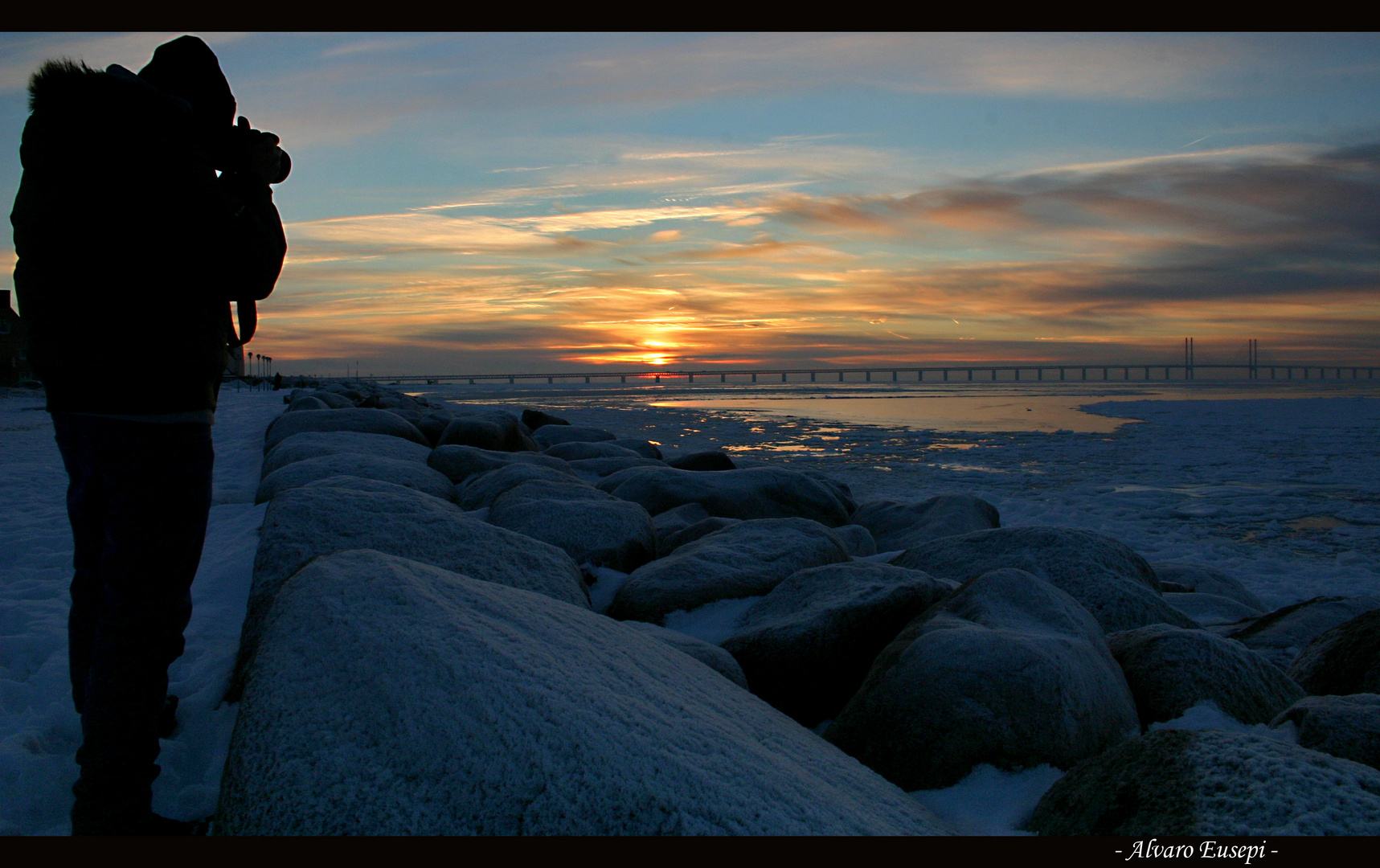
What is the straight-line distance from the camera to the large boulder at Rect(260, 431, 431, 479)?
648 cm

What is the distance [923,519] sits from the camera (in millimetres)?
7402

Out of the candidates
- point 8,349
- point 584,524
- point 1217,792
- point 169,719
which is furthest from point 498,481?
point 8,349

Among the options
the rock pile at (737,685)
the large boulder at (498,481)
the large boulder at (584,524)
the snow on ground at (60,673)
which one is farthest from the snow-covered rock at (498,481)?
the snow on ground at (60,673)

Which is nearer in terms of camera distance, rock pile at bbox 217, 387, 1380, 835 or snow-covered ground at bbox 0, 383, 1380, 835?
rock pile at bbox 217, 387, 1380, 835

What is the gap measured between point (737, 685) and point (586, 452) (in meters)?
8.43

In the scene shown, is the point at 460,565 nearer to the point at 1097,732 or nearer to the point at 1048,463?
the point at 1097,732

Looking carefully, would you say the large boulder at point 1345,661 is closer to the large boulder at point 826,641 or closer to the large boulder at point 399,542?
the large boulder at point 826,641

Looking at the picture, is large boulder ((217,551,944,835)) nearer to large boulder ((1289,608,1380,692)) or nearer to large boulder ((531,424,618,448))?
large boulder ((1289,608,1380,692))

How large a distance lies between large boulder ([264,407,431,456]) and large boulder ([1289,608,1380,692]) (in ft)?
25.7

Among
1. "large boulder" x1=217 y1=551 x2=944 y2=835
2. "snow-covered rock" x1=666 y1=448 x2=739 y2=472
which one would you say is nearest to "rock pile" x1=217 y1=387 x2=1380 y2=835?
"large boulder" x1=217 y1=551 x2=944 y2=835

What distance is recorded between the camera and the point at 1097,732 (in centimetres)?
262

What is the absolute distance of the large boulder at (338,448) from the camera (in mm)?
6477

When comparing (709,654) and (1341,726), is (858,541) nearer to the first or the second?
(709,654)
